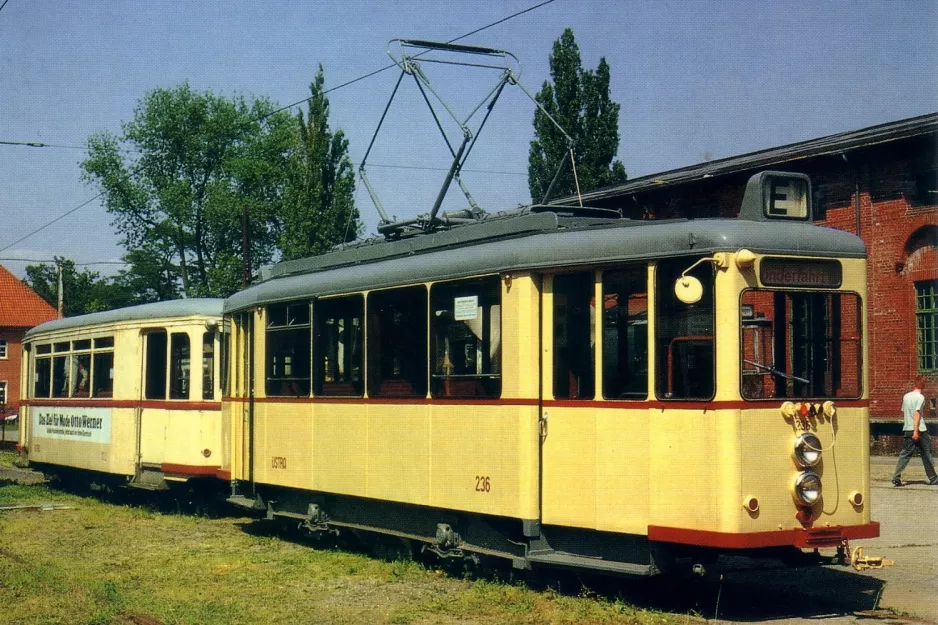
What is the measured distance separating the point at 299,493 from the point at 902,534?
6.71m

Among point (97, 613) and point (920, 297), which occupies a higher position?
point (920, 297)

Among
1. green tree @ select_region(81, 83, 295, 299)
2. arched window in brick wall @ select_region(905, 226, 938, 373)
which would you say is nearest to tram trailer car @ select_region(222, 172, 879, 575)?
arched window in brick wall @ select_region(905, 226, 938, 373)

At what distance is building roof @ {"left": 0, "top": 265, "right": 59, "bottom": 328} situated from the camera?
248 ft

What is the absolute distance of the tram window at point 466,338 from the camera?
1049 centimetres

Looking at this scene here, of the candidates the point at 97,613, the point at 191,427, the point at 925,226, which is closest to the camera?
the point at 97,613

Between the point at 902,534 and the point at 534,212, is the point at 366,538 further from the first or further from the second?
the point at 902,534

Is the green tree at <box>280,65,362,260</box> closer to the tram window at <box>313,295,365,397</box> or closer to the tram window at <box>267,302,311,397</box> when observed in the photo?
the tram window at <box>267,302,311,397</box>

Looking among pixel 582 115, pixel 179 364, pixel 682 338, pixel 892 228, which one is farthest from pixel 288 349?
pixel 582 115

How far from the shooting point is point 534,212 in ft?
36.6

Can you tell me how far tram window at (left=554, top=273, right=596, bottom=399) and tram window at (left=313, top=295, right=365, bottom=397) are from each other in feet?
9.66

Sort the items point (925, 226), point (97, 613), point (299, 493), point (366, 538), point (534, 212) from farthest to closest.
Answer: point (925, 226) → point (299, 493) → point (366, 538) → point (534, 212) → point (97, 613)

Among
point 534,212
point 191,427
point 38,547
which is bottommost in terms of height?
point 38,547

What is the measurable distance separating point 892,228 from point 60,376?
16.3 meters

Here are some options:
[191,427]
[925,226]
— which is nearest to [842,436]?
[191,427]
